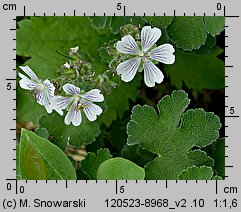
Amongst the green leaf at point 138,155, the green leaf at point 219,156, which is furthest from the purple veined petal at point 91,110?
the green leaf at point 219,156

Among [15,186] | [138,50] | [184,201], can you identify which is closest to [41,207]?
[15,186]

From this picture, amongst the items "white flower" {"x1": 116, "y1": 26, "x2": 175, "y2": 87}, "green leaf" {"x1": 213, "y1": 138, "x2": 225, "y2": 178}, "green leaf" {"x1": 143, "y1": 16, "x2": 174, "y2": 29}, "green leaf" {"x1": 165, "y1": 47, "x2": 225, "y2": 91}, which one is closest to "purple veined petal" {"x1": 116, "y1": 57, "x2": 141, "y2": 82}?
"white flower" {"x1": 116, "y1": 26, "x2": 175, "y2": 87}

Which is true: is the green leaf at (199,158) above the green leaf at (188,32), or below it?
below

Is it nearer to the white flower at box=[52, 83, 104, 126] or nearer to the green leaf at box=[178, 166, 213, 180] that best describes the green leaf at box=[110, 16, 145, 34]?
the white flower at box=[52, 83, 104, 126]

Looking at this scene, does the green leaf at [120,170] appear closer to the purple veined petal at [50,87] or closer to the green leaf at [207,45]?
the purple veined petal at [50,87]

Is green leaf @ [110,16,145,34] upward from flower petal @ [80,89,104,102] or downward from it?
upward

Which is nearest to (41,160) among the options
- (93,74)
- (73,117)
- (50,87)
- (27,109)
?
(73,117)
